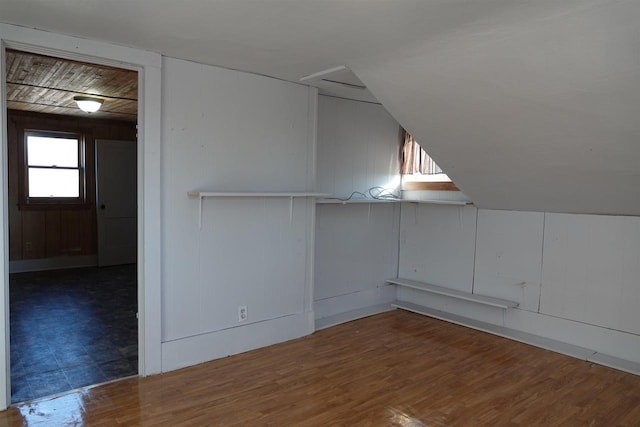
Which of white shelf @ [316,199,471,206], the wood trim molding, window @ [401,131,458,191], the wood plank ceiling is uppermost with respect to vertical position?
the wood plank ceiling

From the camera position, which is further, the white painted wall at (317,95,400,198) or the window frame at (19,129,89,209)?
the window frame at (19,129,89,209)

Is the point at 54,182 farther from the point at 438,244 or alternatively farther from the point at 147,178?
the point at 438,244

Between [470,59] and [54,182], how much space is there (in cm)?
644

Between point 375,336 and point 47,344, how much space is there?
9.26ft

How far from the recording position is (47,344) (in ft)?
12.2

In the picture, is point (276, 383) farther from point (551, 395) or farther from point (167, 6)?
point (167, 6)

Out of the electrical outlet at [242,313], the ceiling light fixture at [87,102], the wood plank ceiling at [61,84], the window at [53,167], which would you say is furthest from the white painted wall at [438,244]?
the window at [53,167]

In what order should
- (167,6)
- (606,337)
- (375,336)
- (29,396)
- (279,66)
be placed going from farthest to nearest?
(375,336), (606,337), (279,66), (29,396), (167,6)

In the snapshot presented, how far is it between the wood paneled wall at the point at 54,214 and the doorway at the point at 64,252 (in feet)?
0.04

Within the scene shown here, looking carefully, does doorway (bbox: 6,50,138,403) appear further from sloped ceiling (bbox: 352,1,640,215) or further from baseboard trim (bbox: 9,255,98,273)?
sloped ceiling (bbox: 352,1,640,215)

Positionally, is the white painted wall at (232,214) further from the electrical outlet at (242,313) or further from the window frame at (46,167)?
the window frame at (46,167)

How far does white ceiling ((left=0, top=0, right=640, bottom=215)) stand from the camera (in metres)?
2.18

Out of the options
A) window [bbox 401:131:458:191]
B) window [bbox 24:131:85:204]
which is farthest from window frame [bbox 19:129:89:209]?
window [bbox 401:131:458:191]

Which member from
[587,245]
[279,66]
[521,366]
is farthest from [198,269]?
[587,245]
